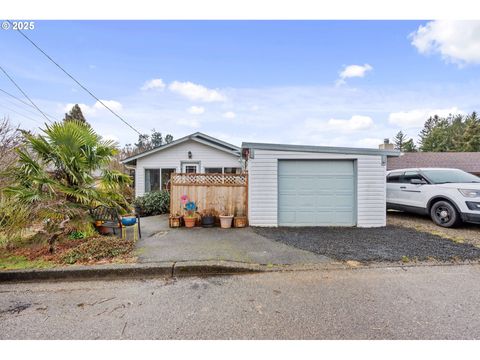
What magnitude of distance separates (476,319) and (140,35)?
8.51 metres

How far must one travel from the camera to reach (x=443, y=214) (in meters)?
6.41

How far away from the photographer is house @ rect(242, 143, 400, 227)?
6469 millimetres

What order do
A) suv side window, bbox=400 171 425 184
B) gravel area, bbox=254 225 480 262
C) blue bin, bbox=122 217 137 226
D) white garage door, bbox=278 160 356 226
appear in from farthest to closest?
suv side window, bbox=400 171 425 184
white garage door, bbox=278 160 356 226
blue bin, bbox=122 217 137 226
gravel area, bbox=254 225 480 262

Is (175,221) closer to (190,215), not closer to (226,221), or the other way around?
(190,215)

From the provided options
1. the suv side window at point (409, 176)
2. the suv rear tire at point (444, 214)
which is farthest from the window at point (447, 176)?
the suv rear tire at point (444, 214)

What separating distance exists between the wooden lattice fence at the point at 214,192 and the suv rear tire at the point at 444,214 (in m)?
5.61

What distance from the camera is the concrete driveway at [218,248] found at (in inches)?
150

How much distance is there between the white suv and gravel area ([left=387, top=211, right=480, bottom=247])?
28 centimetres

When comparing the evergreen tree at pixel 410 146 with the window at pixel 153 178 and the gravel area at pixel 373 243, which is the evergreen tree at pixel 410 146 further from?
the window at pixel 153 178

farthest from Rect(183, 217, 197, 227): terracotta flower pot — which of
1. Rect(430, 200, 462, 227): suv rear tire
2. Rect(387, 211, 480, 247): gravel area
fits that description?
Rect(430, 200, 462, 227): suv rear tire

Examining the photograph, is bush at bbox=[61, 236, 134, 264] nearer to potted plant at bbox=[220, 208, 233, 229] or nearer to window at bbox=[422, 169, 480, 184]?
potted plant at bbox=[220, 208, 233, 229]

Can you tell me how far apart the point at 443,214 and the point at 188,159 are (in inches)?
384
